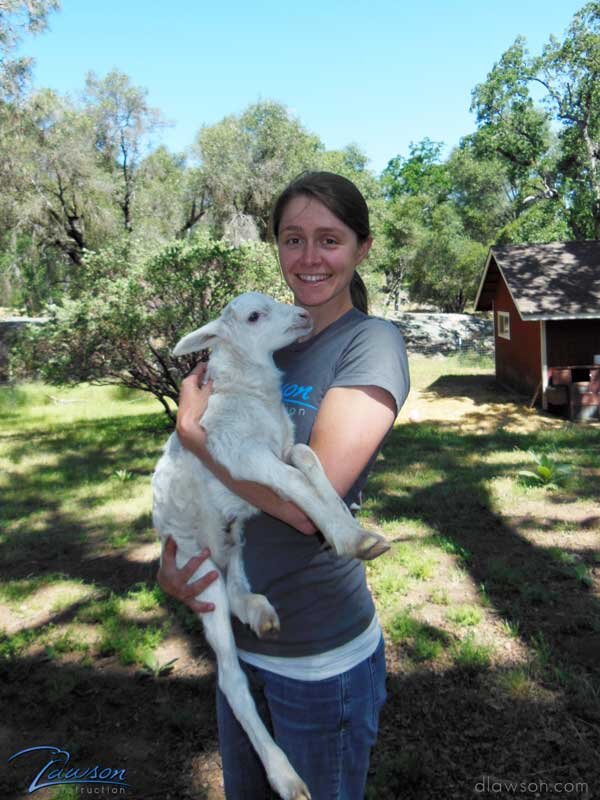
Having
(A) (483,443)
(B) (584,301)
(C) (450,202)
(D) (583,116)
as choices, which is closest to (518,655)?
(A) (483,443)

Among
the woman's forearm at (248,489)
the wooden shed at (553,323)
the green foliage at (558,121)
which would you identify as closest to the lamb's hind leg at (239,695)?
the woman's forearm at (248,489)

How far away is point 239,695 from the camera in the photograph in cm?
224

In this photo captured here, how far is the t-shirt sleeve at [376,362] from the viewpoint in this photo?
210 cm

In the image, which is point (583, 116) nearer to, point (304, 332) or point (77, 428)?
point (77, 428)

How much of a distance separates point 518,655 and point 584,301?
44.3 feet

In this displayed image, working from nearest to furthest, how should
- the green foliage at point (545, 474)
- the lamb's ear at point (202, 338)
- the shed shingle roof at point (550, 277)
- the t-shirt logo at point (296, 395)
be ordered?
1. the t-shirt logo at point (296, 395)
2. the lamb's ear at point (202, 338)
3. the green foliage at point (545, 474)
4. the shed shingle roof at point (550, 277)

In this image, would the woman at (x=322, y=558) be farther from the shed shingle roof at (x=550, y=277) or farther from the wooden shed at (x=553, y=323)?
the shed shingle roof at (x=550, y=277)

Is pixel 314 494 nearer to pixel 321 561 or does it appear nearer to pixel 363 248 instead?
pixel 321 561

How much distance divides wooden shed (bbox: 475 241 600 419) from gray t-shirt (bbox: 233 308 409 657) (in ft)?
46.0

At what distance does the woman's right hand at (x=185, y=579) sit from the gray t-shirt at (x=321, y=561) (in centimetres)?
22

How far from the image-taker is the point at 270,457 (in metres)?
2.22

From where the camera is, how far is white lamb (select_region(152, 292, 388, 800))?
6.89 feet

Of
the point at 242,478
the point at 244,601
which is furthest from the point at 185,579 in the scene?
the point at 242,478

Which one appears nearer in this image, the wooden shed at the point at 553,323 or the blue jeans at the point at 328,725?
the blue jeans at the point at 328,725
